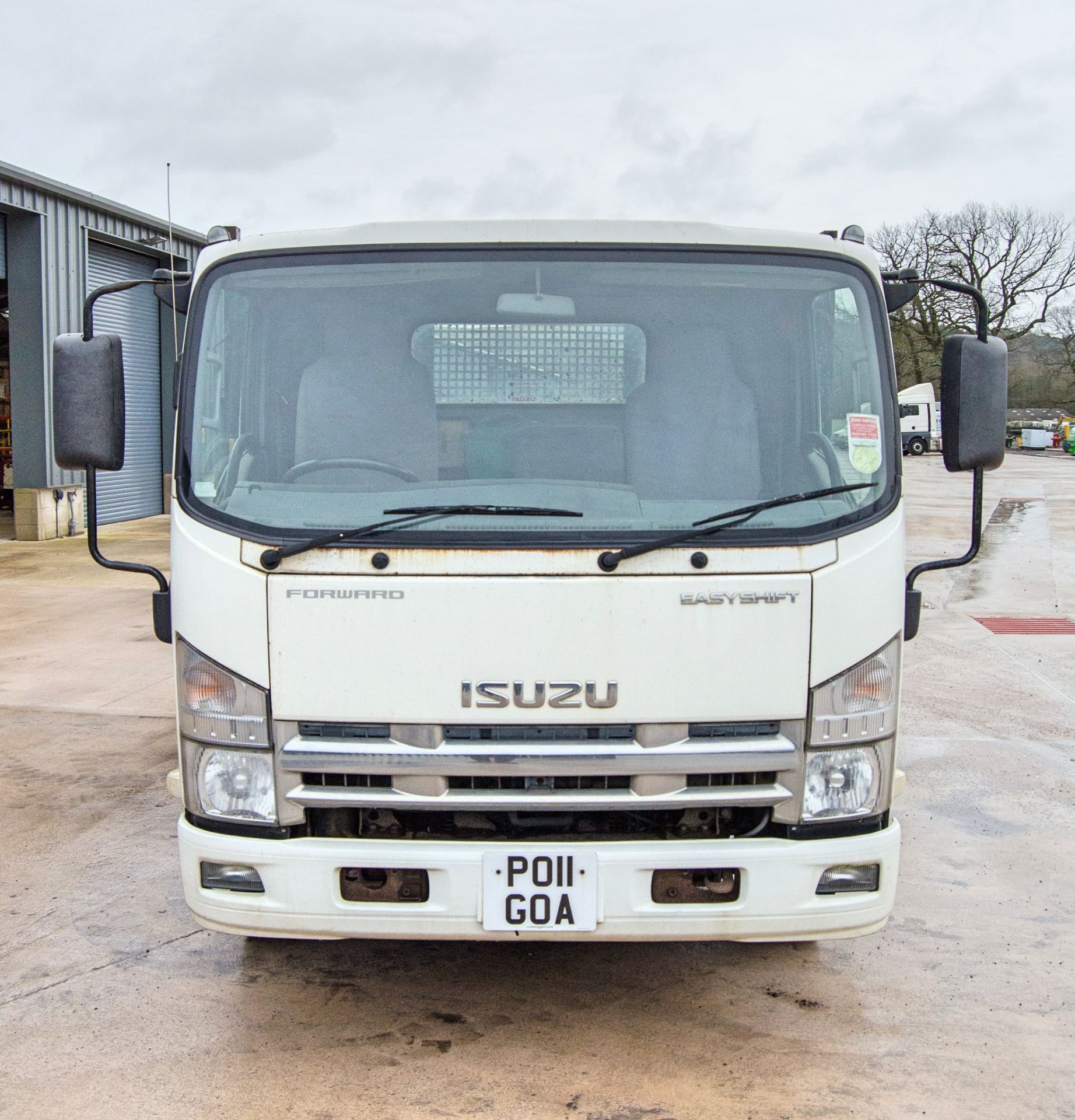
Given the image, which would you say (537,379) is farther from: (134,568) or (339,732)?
(134,568)

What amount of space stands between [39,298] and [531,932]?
15.0 meters

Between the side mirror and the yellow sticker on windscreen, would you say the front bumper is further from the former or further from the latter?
the side mirror

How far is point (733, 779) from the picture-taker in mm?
3027

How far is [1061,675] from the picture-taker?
326 inches

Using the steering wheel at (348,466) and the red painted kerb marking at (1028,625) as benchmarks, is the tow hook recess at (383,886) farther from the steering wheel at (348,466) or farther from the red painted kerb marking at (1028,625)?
the red painted kerb marking at (1028,625)

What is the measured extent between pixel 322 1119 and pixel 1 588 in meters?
10.3

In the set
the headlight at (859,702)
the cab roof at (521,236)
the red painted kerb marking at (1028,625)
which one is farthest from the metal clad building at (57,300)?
the headlight at (859,702)

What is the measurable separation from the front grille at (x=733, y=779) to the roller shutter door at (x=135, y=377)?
609 inches

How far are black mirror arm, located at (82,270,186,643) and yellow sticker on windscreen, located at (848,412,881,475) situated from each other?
1.93m

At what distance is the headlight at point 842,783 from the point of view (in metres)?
3.02

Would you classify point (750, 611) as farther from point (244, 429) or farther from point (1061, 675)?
point (1061, 675)

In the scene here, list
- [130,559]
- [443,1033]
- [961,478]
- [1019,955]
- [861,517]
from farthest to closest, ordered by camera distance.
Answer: [961,478] < [130,559] < [1019,955] < [443,1033] < [861,517]

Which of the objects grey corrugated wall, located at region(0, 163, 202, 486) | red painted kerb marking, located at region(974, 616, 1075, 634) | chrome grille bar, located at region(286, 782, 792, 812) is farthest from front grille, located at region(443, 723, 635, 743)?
grey corrugated wall, located at region(0, 163, 202, 486)

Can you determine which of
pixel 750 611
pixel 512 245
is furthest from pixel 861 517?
pixel 512 245
